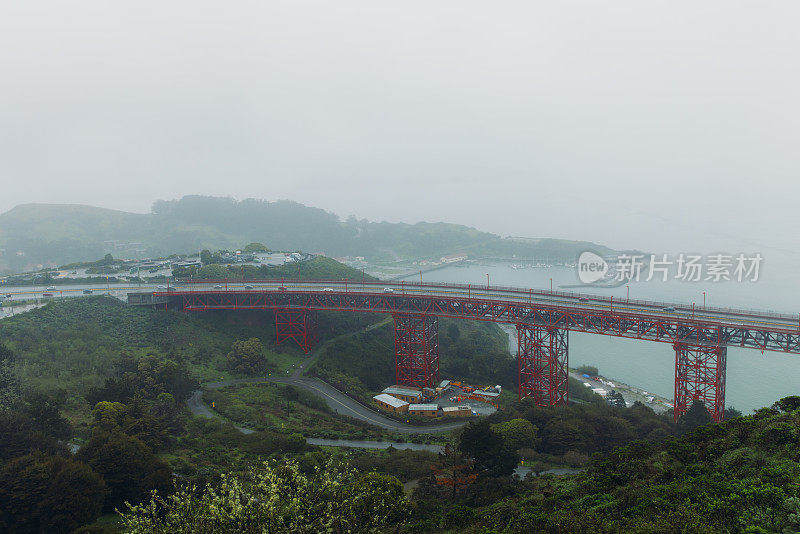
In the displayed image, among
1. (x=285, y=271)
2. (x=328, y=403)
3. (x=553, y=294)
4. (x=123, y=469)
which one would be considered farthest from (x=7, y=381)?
(x=285, y=271)

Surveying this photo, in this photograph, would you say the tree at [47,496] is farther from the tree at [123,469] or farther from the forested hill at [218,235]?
the forested hill at [218,235]

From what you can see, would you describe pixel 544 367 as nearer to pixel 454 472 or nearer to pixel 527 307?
pixel 527 307

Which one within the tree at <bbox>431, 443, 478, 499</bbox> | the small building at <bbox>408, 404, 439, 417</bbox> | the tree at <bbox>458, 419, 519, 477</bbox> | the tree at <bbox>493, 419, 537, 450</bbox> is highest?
the tree at <bbox>458, 419, 519, 477</bbox>

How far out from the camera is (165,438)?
25.7 metres

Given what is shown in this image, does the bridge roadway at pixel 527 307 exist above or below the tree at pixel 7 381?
above

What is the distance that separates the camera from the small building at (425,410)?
39875 mm

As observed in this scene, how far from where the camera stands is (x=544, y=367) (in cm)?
4156

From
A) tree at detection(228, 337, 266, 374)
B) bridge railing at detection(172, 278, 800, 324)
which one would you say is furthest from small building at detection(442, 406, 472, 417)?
tree at detection(228, 337, 266, 374)

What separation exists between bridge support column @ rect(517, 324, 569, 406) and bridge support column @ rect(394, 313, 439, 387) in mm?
9274

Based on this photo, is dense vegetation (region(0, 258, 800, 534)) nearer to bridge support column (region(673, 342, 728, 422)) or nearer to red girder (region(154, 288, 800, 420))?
bridge support column (region(673, 342, 728, 422))

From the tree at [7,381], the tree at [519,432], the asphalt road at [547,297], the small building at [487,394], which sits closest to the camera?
the tree at [7,381]

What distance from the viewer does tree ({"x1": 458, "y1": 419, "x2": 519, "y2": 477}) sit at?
22.2 metres

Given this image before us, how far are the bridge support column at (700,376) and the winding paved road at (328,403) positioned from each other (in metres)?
16.9

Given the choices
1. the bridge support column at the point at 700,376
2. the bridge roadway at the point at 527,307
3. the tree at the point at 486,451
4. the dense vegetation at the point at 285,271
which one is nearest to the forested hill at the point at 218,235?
the dense vegetation at the point at 285,271
